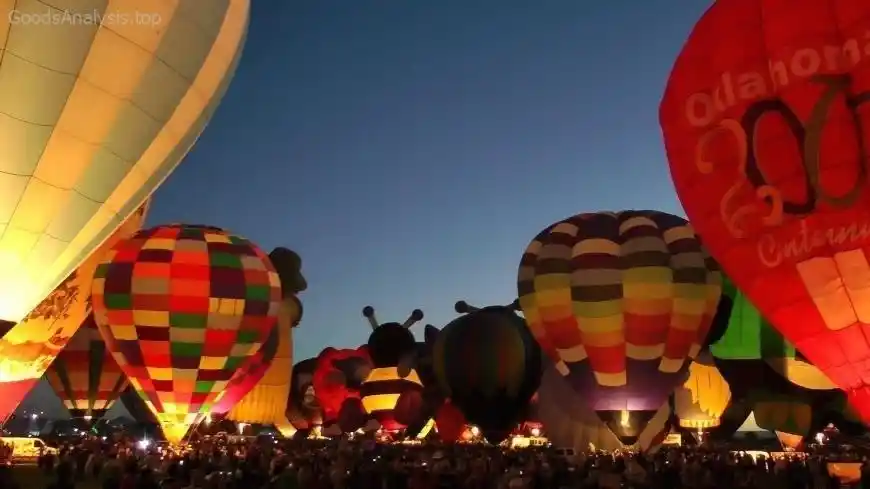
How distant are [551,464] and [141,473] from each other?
4.76 m

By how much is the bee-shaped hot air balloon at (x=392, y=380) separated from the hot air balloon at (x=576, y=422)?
23.1 ft

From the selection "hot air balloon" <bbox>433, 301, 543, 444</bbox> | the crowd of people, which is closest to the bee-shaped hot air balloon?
"hot air balloon" <bbox>433, 301, 543, 444</bbox>

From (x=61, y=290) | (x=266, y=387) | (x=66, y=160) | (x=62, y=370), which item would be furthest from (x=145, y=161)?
(x=266, y=387)

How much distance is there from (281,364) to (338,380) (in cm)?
232

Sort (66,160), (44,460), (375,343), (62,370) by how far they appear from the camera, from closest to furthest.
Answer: (66,160) → (44,460) → (62,370) → (375,343)

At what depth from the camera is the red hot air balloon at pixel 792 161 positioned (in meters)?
8.91

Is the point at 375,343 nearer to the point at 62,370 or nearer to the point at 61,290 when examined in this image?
the point at 62,370

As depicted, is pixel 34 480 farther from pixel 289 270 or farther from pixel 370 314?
pixel 370 314

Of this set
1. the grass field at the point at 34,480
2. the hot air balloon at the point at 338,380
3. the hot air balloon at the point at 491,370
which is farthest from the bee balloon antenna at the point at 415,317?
the grass field at the point at 34,480

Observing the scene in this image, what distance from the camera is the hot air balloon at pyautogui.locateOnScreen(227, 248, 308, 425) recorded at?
30.5 metres

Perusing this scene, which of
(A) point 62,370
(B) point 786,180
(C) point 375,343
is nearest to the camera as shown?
(B) point 786,180

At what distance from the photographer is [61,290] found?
54.5 ft

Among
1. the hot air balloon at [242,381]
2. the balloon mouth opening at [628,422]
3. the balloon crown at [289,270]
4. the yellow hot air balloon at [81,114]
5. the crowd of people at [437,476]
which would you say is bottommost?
the crowd of people at [437,476]

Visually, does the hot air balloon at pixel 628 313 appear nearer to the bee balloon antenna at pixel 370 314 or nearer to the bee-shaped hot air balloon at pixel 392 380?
the bee-shaped hot air balloon at pixel 392 380
